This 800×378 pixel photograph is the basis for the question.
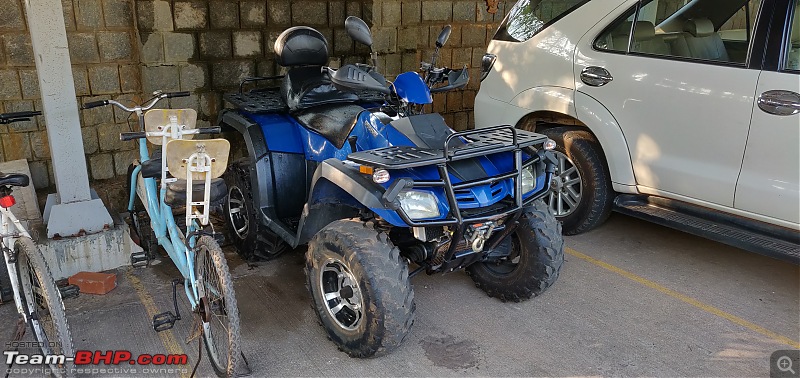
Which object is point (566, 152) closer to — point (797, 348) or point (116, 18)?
point (797, 348)

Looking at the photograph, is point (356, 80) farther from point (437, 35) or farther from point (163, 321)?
point (437, 35)

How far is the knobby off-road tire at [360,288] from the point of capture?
10.2 ft

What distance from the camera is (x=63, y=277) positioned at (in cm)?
436

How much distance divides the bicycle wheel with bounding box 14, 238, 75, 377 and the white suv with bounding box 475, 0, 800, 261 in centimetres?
362

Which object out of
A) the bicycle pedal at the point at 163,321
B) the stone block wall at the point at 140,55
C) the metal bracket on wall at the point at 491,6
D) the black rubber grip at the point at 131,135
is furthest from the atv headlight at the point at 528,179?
the metal bracket on wall at the point at 491,6

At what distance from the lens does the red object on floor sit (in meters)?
4.16

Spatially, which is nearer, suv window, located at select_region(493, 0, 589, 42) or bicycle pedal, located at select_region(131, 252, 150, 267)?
bicycle pedal, located at select_region(131, 252, 150, 267)

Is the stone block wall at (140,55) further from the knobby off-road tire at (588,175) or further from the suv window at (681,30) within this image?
the suv window at (681,30)

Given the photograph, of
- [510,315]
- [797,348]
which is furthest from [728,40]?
[510,315]

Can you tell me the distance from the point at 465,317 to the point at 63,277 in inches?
112

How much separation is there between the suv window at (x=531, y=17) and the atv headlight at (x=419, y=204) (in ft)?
8.26

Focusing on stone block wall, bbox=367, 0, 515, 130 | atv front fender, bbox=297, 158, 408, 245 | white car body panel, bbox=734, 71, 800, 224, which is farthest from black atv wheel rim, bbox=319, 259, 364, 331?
stone block wall, bbox=367, 0, 515, 130

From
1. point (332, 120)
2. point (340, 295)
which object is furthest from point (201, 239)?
point (332, 120)

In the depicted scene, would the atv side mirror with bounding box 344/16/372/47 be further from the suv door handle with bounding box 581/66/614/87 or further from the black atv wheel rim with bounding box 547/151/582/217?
the black atv wheel rim with bounding box 547/151/582/217
